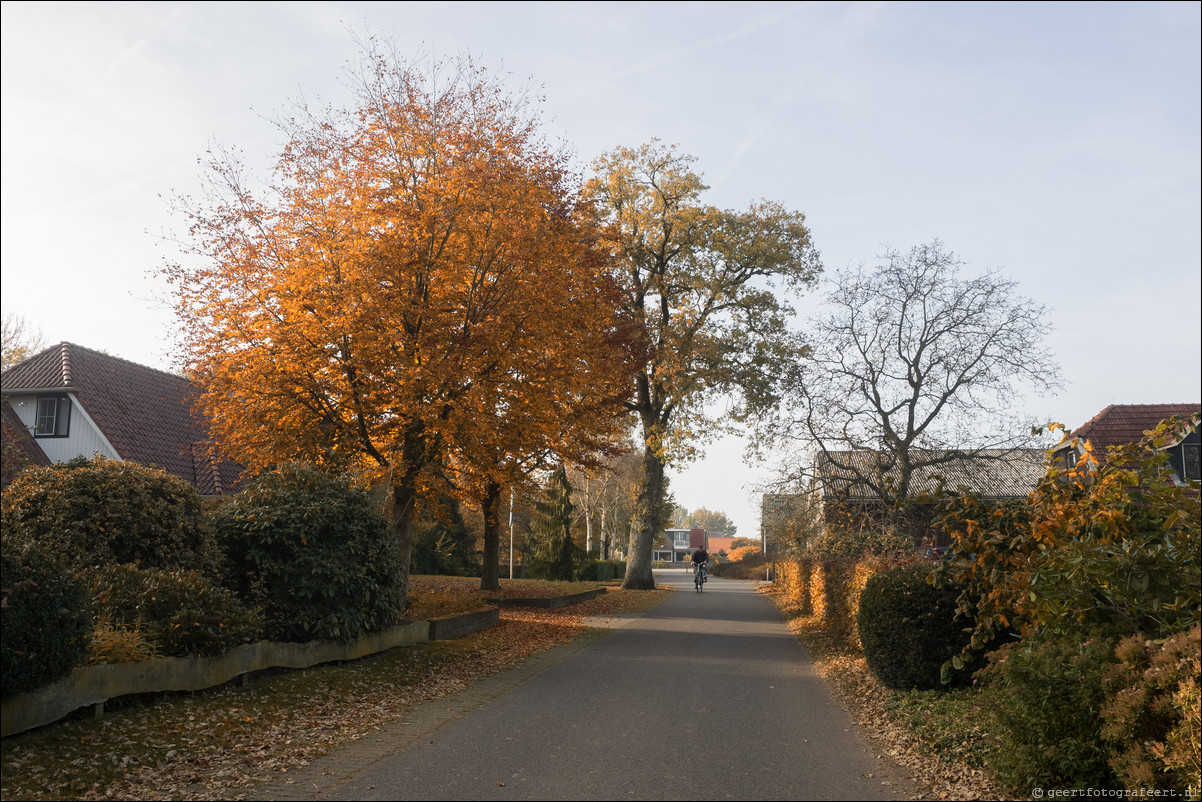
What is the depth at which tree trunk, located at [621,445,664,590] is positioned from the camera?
29.9 m

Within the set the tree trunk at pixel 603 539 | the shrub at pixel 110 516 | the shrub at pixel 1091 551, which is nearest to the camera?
the shrub at pixel 1091 551

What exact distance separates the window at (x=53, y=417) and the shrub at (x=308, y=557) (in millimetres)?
16620

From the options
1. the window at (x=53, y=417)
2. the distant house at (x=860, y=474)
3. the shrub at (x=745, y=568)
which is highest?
the window at (x=53, y=417)

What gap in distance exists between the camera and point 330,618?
416 inches

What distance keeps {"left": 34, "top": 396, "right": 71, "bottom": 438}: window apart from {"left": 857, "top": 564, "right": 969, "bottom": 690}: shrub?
940 inches

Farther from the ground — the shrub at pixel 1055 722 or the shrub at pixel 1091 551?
the shrub at pixel 1091 551

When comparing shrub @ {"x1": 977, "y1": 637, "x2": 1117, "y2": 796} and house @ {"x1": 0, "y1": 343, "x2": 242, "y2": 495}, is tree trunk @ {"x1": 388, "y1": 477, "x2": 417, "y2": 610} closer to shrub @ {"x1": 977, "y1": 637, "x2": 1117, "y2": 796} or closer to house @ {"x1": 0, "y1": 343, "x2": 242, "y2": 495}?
house @ {"x1": 0, "y1": 343, "x2": 242, "y2": 495}

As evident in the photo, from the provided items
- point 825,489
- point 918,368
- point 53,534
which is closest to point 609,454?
point 825,489

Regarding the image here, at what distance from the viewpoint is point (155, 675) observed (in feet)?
25.5

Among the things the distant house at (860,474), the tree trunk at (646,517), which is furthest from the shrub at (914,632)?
the tree trunk at (646,517)

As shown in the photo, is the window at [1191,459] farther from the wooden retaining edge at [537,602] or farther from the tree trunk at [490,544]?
the tree trunk at [490,544]

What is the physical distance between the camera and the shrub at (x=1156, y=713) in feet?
16.0

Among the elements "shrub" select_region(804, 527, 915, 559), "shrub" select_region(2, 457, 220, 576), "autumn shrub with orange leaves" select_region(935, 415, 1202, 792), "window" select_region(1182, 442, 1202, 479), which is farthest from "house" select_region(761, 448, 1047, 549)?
"shrub" select_region(2, 457, 220, 576)

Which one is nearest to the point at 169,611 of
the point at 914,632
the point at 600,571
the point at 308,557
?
the point at 308,557
